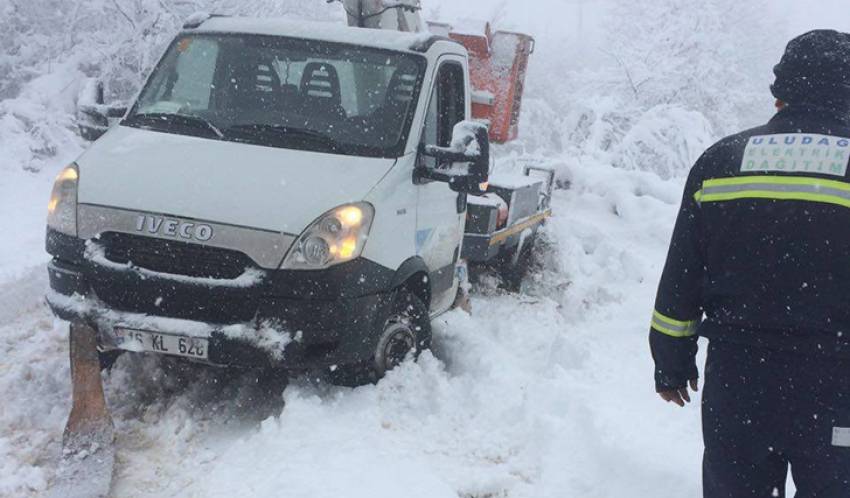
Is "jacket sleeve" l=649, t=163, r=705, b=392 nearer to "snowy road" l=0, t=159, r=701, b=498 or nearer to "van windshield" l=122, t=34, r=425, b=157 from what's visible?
"snowy road" l=0, t=159, r=701, b=498

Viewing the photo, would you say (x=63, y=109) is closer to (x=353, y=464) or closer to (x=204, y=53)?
(x=204, y=53)

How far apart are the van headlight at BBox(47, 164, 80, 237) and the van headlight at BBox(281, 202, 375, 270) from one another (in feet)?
3.99

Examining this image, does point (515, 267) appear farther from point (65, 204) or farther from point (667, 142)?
point (667, 142)

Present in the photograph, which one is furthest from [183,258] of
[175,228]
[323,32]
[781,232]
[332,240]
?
[781,232]

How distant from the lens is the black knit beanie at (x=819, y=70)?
93.7 inches

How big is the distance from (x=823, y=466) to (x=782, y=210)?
2.58ft

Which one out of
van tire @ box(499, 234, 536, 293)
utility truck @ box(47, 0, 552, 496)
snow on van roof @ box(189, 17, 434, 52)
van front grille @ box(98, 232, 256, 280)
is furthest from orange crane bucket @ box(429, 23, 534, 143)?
van front grille @ box(98, 232, 256, 280)

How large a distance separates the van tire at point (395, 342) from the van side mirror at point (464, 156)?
0.72 m

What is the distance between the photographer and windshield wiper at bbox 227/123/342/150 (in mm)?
4582

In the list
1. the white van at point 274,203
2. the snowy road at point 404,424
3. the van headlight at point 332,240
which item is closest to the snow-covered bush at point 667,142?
the snowy road at point 404,424

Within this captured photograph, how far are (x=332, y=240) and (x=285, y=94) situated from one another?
1336mm

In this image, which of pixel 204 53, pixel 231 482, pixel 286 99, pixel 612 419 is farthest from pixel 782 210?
pixel 204 53

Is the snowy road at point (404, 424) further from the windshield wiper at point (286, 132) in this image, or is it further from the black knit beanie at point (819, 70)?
the black knit beanie at point (819, 70)

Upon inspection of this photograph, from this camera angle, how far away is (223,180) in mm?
4141
